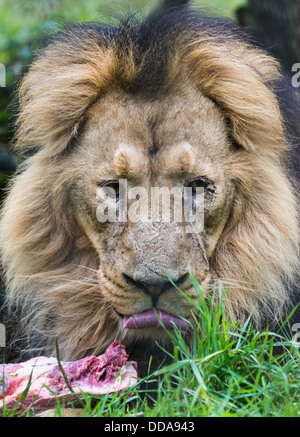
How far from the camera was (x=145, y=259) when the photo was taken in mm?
3543

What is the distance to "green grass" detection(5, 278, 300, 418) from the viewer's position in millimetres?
3051

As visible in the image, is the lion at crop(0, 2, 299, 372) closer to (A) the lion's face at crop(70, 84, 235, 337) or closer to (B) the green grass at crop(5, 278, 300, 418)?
(A) the lion's face at crop(70, 84, 235, 337)

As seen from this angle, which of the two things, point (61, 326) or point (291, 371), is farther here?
point (61, 326)

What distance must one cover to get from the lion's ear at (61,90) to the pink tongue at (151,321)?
1.17 metres

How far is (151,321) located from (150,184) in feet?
2.48

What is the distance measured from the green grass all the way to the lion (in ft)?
1.01

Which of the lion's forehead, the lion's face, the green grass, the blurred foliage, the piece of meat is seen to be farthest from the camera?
the blurred foliage

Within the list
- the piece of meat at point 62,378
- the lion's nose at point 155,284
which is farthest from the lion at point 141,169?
the piece of meat at point 62,378

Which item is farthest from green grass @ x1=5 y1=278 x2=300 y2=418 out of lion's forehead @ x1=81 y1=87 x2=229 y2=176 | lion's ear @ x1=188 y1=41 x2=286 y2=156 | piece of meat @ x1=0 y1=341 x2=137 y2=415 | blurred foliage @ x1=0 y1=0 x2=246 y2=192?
blurred foliage @ x1=0 y1=0 x2=246 y2=192

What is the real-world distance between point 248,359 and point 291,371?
0.25 metres

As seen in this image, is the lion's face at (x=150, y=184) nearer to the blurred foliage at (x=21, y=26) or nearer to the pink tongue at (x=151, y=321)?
the pink tongue at (x=151, y=321)

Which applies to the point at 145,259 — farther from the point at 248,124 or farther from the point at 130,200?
the point at 248,124

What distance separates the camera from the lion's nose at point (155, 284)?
3494mm

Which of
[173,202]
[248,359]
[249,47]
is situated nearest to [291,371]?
[248,359]
